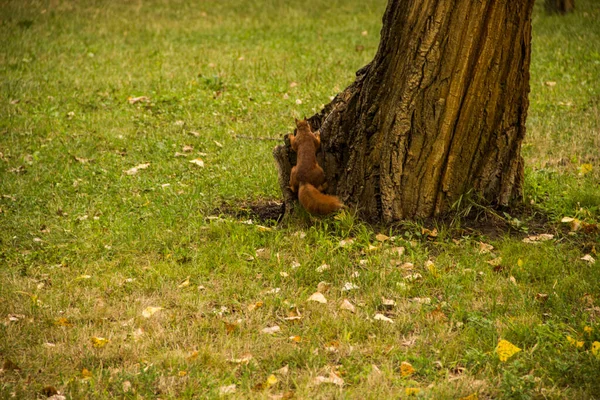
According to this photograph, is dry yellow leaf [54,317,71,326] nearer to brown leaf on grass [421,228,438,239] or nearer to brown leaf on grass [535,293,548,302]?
brown leaf on grass [421,228,438,239]

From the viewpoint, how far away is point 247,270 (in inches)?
205

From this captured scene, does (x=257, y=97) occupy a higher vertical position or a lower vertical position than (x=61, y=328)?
higher

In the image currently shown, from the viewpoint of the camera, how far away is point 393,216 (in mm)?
5688

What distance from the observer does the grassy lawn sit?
3.97 m

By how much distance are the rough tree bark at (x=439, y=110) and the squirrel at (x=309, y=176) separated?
0.22m

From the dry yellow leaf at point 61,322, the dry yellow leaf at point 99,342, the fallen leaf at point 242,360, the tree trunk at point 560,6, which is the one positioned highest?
the tree trunk at point 560,6

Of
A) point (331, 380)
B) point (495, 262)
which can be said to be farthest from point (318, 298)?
point (495, 262)

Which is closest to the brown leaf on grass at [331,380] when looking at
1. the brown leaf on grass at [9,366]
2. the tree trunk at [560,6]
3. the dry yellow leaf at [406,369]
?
the dry yellow leaf at [406,369]

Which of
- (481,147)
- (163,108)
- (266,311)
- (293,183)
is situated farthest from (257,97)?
(266,311)

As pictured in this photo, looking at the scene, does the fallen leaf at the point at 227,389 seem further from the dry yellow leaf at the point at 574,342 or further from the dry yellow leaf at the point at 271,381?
the dry yellow leaf at the point at 574,342

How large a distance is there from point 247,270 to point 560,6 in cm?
1126

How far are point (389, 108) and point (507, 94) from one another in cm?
91

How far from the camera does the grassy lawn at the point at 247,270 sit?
397 centimetres

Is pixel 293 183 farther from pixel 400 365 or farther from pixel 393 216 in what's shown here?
pixel 400 365
